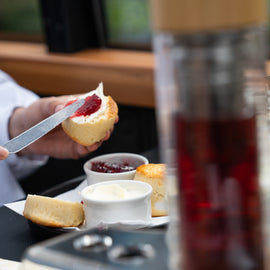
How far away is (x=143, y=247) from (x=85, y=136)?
57 cm

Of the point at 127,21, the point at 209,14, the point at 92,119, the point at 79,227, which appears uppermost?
the point at 209,14

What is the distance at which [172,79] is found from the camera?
54 centimetres

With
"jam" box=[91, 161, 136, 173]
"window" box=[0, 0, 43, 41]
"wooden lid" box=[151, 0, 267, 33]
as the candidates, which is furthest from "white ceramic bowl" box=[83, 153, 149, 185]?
"window" box=[0, 0, 43, 41]

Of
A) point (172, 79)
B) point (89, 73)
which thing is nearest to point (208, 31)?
point (172, 79)

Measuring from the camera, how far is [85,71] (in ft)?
8.51

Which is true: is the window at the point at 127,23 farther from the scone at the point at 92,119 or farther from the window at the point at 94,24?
the scone at the point at 92,119

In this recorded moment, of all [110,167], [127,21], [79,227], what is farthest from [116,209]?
[127,21]

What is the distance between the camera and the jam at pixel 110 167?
1.10 meters

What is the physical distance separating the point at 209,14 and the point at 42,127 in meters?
0.66

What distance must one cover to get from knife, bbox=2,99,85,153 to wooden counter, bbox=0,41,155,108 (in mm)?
1225

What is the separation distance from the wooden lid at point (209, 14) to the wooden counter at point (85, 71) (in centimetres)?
185

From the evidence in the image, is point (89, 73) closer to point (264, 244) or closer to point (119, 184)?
point (119, 184)

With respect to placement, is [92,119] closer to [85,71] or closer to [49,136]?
[49,136]

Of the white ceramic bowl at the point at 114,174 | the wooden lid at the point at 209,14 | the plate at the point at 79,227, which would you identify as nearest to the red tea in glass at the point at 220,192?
the wooden lid at the point at 209,14
